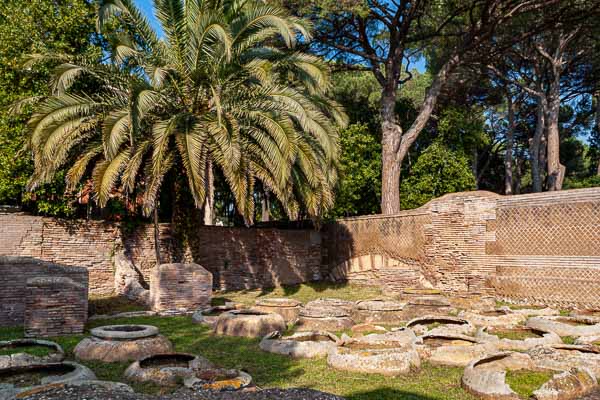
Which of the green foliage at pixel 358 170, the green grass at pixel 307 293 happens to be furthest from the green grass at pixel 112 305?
the green foliage at pixel 358 170

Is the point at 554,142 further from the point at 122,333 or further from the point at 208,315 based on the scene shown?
the point at 122,333

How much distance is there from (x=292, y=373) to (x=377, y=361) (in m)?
0.96

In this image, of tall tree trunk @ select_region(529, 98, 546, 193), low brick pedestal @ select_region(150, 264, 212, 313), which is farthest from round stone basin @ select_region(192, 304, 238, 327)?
tall tree trunk @ select_region(529, 98, 546, 193)

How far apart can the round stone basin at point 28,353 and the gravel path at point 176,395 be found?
1853mm

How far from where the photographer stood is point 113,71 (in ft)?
36.7

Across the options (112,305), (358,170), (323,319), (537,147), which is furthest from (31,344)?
(537,147)

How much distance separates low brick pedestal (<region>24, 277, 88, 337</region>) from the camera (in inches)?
311

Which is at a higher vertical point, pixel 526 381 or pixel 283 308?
pixel 283 308

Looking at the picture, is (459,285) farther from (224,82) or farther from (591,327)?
(224,82)

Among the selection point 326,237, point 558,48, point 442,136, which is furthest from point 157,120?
point 558,48

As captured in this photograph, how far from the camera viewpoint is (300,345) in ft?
22.4

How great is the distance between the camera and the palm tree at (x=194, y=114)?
10.3m

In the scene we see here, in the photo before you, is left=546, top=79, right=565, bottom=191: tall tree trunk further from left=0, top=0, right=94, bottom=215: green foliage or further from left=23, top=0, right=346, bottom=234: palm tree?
left=0, top=0, right=94, bottom=215: green foliage

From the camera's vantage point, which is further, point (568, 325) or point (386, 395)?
point (568, 325)
